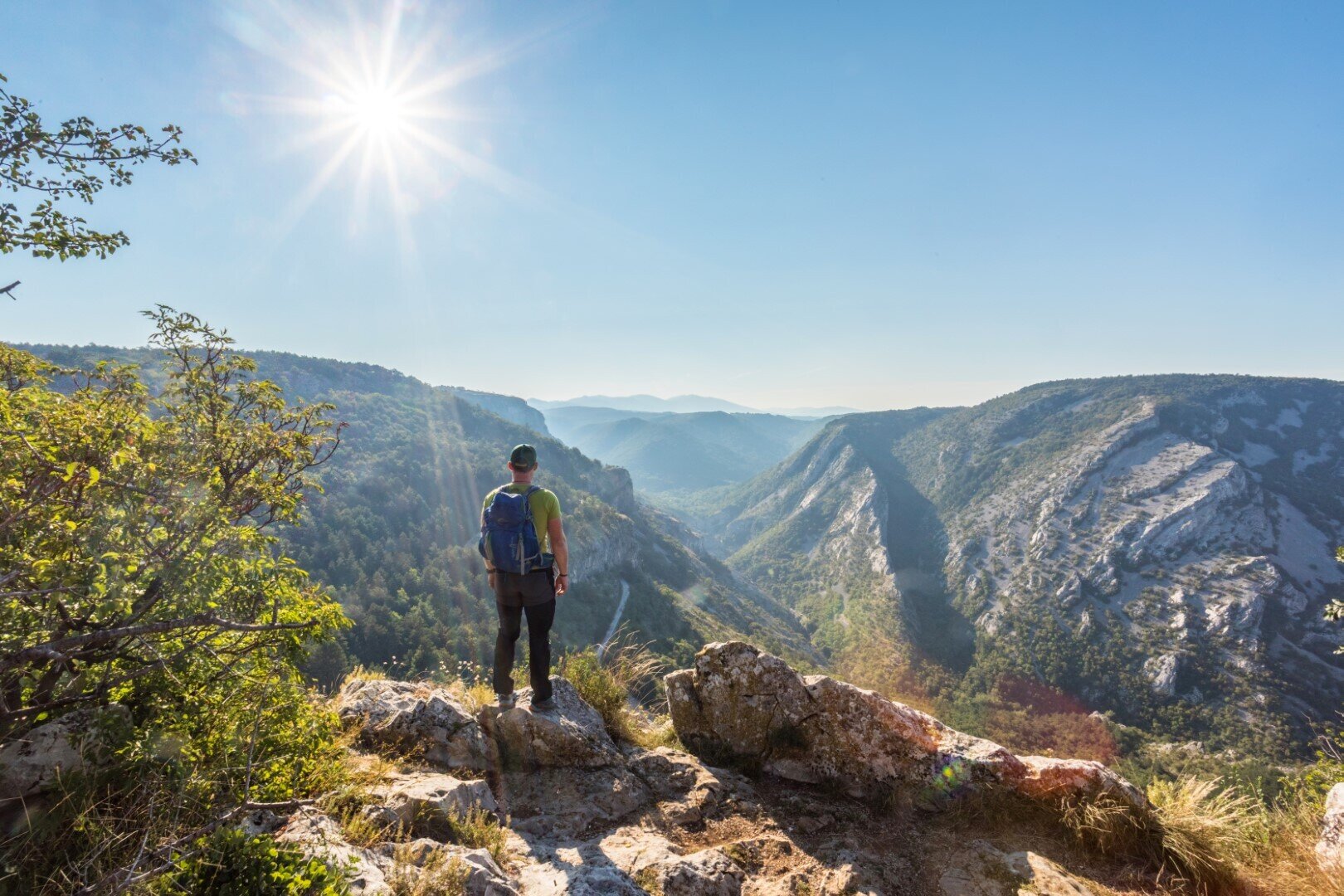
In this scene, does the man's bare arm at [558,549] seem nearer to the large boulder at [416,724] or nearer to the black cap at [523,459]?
the black cap at [523,459]

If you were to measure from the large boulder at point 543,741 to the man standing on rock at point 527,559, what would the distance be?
0.19 meters

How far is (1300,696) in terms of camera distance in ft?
284

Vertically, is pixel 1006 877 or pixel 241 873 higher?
pixel 241 873

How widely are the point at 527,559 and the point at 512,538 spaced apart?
314 millimetres

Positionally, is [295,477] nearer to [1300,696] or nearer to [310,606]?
[310,606]

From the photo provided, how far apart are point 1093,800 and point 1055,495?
166 m

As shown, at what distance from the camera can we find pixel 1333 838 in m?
4.89

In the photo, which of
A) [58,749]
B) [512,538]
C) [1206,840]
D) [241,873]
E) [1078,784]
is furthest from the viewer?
[512,538]

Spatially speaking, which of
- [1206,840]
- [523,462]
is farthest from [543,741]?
[1206,840]

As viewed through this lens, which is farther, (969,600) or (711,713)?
(969,600)

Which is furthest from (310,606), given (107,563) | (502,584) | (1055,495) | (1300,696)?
(1055,495)

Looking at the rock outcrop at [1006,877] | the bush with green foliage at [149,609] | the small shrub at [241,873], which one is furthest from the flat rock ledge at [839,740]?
the small shrub at [241,873]

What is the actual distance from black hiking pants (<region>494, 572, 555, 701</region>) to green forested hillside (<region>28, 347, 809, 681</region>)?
41.8m

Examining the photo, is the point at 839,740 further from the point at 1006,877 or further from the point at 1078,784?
the point at 1078,784
